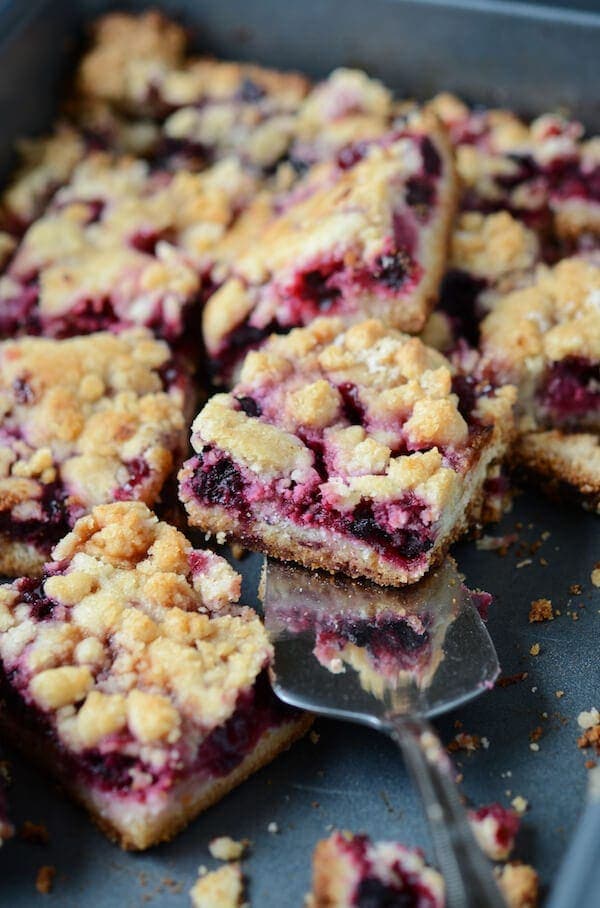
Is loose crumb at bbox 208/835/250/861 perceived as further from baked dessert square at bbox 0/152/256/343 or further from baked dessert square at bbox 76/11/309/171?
baked dessert square at bbox 76/11/309/171

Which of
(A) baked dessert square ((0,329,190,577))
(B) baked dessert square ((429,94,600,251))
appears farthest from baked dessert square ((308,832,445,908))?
(B) baked dessert square ((429,94,600,251))

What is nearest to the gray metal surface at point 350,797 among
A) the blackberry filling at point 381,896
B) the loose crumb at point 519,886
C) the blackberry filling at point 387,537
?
the loose crumb at point 519,886

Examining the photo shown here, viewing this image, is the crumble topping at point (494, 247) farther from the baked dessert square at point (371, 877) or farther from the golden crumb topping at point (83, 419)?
the baked dessert square at point (371, 877)

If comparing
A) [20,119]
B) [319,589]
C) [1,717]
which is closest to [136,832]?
[1,717]

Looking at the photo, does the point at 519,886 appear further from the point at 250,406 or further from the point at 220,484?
the point at 250,406

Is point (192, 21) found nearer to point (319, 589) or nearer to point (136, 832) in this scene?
point (319, 589)
